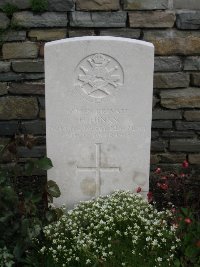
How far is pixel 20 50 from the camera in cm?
436

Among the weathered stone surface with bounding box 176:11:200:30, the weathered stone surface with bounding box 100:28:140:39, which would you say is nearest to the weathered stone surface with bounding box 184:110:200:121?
the weathered stone surface with bounding box 176:11:200:30

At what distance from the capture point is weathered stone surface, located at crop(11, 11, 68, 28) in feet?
14.0

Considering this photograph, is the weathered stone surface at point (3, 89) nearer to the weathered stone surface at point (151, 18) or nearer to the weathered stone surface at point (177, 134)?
the weathered stone surface at point (151, 18)

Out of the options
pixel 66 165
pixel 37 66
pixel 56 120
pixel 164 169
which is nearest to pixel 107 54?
pixel 56 120

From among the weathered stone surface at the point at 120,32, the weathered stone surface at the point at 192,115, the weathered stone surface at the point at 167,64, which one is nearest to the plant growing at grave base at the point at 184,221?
the weathered stone surface at the point at 192,115

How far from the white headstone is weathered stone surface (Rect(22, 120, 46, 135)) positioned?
0.93 metres

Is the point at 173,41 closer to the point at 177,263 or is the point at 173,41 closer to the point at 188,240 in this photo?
the point at 188,240

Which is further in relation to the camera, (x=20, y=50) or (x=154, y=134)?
(x=154, y=134)

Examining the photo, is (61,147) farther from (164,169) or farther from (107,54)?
(164,169)

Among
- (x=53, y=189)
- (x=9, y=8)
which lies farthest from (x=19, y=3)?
(x=53, y=189)

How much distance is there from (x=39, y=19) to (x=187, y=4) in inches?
47.4

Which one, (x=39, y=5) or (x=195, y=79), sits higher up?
(x=39, y=5)

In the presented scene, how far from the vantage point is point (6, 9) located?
13.9 ft

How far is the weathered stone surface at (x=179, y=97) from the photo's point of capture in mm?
4539
